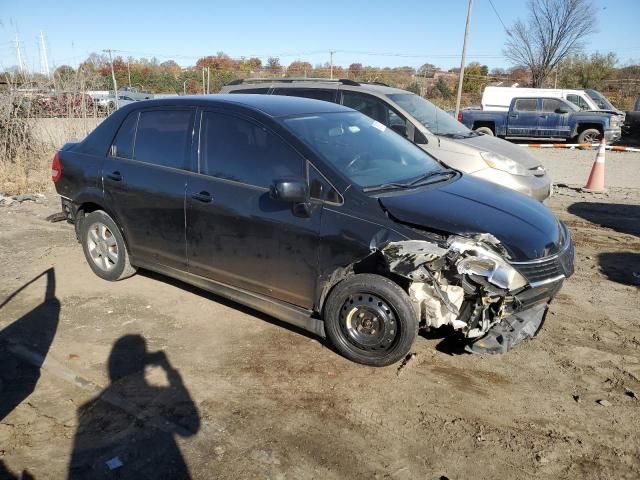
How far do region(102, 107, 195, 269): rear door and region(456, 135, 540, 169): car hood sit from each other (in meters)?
4.15

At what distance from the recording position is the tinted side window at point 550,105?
59.8ft

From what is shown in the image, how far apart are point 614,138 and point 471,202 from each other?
16.8 m

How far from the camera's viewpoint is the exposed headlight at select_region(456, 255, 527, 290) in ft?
10.4

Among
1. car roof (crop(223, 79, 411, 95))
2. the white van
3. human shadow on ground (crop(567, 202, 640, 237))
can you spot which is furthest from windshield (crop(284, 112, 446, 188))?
the white van

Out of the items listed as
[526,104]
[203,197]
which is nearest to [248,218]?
[203,197]

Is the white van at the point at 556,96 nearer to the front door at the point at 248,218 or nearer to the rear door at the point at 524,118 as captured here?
the rear door at the point at 524,118

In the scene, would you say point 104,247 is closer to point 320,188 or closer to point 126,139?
point 126,139

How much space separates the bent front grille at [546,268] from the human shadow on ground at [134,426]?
7.43 feet

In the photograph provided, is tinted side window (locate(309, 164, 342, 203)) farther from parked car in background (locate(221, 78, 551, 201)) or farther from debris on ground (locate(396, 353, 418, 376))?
parked car in background (locate(221, 78, 551, 201))

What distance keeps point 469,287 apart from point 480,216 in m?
0.57

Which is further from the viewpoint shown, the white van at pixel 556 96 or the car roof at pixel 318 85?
the white van at pixel 556 96

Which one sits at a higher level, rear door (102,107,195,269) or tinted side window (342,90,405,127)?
tinted side window (342,90,405,127)

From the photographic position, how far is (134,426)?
2955mm

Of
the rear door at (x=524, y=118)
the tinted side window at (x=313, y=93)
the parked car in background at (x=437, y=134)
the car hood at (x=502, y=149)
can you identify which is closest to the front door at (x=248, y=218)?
the parked car in background at (x=437, y=134)
